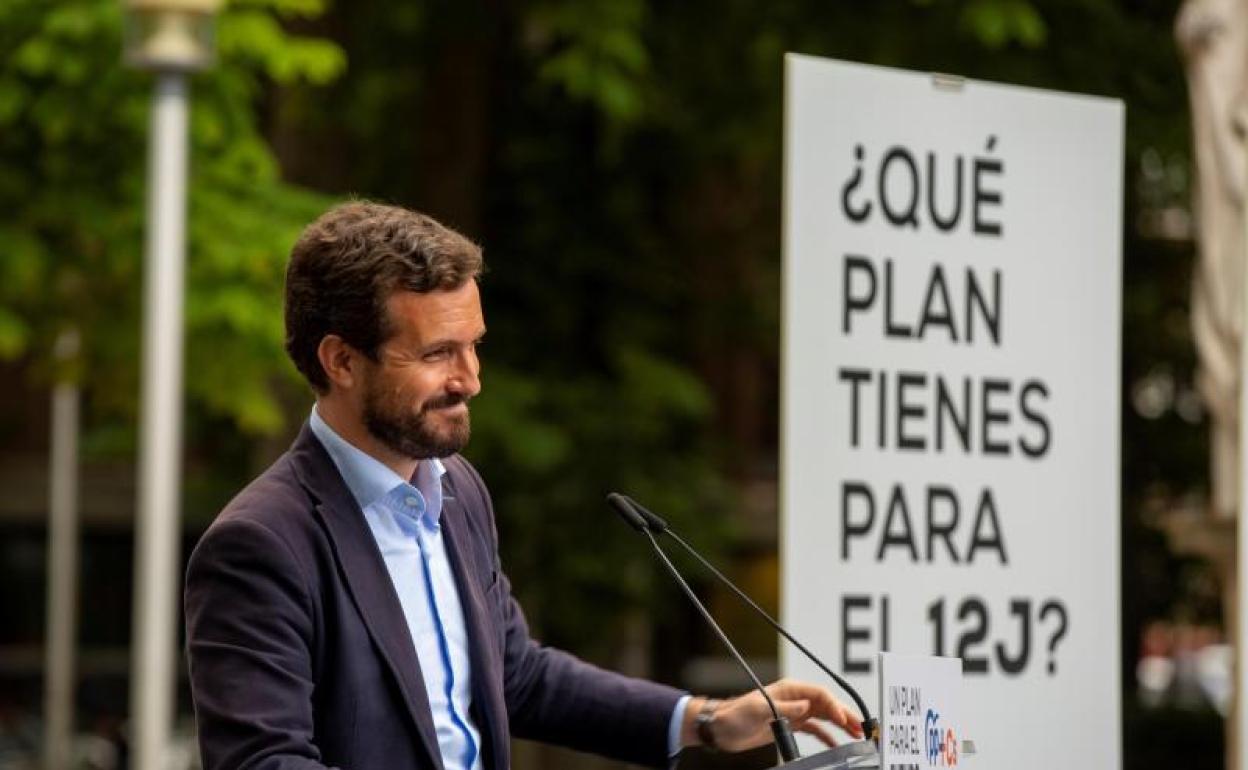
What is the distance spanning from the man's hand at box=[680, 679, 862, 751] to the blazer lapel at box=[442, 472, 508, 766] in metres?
0.39

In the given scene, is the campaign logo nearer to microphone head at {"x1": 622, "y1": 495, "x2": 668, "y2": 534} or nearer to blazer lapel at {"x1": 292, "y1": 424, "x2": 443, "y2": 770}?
→ microphone head at {"x1": 622, "y1": 495, "x2": 668, "y2": 534}

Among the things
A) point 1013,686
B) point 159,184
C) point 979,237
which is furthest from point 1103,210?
point 159,184

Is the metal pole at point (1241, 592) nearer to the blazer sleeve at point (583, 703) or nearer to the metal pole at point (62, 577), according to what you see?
the blazer sleeve at point (583, 703)

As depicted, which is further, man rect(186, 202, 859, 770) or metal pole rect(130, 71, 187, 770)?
metal pole rect(130, 71, 187, 770)

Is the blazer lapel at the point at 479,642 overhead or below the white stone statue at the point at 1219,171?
below

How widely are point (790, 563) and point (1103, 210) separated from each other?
1.13 m

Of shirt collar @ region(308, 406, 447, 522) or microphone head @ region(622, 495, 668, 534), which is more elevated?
shirt collar @ region(308, 406, 447, 522)

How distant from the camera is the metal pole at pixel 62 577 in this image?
28562mm

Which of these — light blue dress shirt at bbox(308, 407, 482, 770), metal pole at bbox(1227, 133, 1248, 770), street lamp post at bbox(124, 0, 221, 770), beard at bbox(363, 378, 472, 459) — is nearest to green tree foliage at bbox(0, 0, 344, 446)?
street lamp post at bbox(124, 0, 221, 770)

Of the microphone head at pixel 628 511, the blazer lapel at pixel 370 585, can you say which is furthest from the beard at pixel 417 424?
the microphone head at pixel 628 511

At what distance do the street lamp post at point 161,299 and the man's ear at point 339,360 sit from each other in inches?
270

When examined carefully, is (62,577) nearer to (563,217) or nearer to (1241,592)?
(563,217)

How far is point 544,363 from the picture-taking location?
15.2m

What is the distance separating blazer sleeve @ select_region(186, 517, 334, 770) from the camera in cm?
303
